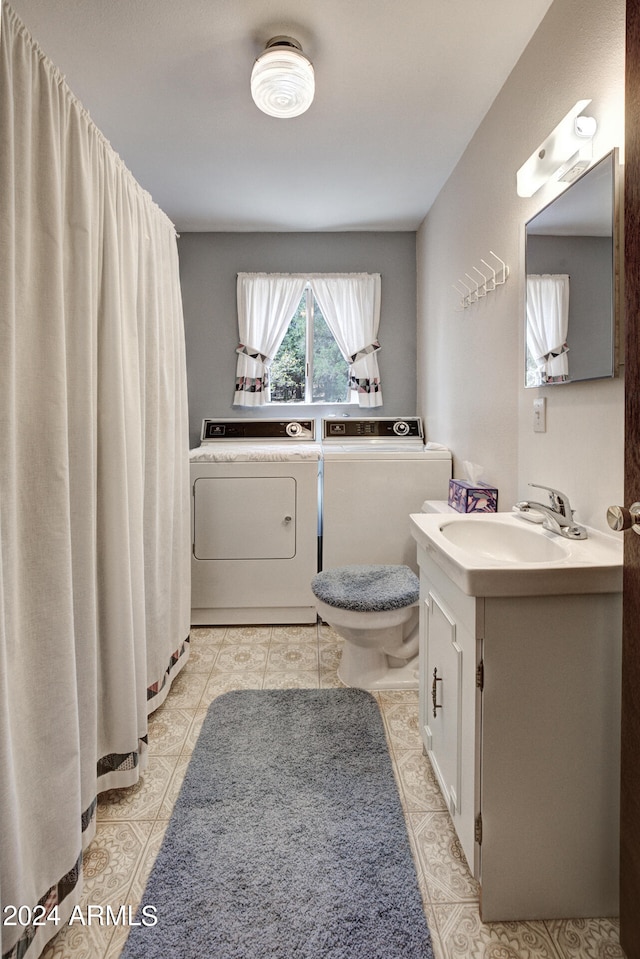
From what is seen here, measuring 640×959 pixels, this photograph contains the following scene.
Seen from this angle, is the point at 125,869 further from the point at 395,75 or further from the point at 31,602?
the point at 395,75

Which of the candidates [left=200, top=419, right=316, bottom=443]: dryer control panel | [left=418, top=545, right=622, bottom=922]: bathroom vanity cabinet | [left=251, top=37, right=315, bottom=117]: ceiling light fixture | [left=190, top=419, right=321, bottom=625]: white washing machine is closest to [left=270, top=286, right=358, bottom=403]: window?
[left=200, top=419, right=316, bottom=443]: dryer control panel

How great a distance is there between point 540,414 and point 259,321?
2450mm

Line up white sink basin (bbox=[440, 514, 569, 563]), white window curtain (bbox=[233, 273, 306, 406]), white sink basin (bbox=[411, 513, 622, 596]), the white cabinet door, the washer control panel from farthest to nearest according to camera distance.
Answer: white window curtain (bbox=[233, 273, 306, 406])
the washer control panel
white sink basin (bbox=[440, 514, 569, 563])
the white cabinet door
white sink basin (bbox=[411, 513, 622, 596])

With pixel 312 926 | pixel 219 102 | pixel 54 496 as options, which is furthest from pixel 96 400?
pixel 219 102

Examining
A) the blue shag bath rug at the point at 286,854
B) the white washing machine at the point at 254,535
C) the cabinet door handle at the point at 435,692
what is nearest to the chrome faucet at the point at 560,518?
the cabinet door handle at the point at 435,692

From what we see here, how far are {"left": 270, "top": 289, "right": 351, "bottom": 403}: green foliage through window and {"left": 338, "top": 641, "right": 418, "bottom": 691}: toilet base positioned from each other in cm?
205

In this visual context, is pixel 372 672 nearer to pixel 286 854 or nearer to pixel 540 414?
pixel 286 854

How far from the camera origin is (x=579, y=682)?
43.7 inches

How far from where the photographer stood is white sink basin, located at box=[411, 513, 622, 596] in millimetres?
1078

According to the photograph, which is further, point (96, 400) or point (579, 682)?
point (96, 400)

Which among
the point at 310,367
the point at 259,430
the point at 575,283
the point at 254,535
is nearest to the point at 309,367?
the point at 310,367

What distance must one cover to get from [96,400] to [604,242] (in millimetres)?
1386

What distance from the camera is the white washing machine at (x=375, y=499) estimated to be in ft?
9.20

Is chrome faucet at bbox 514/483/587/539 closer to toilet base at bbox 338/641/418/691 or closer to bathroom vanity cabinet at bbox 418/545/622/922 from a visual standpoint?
bathroom vanity cabinet at bbox 418/545/622/922
